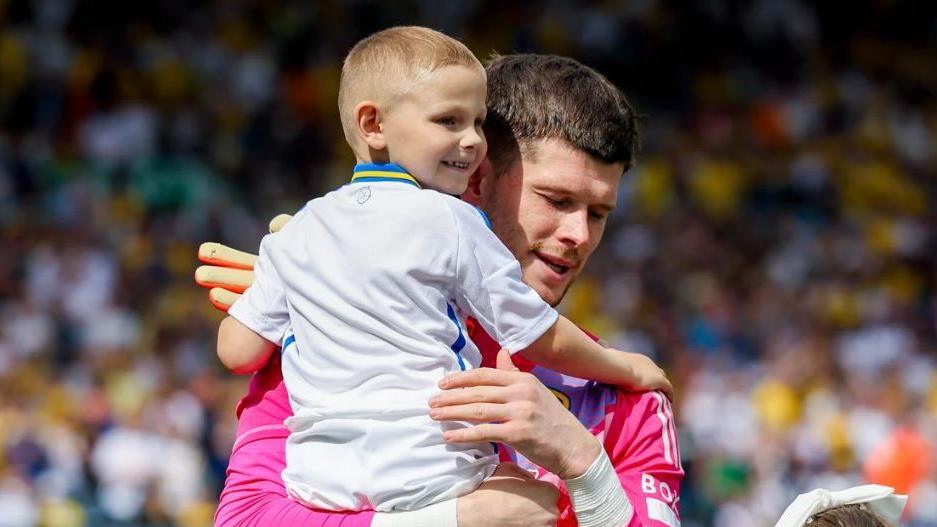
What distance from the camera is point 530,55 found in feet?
9.61

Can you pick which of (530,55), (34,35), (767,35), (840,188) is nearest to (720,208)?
(840,188)

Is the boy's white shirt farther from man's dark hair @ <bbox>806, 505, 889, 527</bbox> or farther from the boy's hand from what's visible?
man's dark hair @ <bbox>806, 505, 889, 527</bbox>

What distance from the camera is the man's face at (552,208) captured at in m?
2.70

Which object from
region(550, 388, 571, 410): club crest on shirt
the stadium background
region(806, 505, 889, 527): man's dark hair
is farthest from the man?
the stadium background

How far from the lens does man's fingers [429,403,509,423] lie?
7.23 ft

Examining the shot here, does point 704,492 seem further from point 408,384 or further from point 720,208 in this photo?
point 408,384

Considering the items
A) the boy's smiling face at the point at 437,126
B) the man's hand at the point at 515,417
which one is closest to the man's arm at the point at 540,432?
the man's hand at the point at 515,417

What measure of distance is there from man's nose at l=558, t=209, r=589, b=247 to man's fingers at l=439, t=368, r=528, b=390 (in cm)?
44

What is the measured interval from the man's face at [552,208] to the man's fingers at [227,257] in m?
0.49

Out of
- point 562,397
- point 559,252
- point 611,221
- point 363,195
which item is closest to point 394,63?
point 363,195

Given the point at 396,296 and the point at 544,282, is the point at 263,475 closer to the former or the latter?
the point at 396,296

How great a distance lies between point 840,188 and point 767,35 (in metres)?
2.29

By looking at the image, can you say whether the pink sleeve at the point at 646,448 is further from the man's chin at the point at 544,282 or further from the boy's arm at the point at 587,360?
the man's chin at the point at 544,282

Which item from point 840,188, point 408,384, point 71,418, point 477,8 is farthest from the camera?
point 477,8
